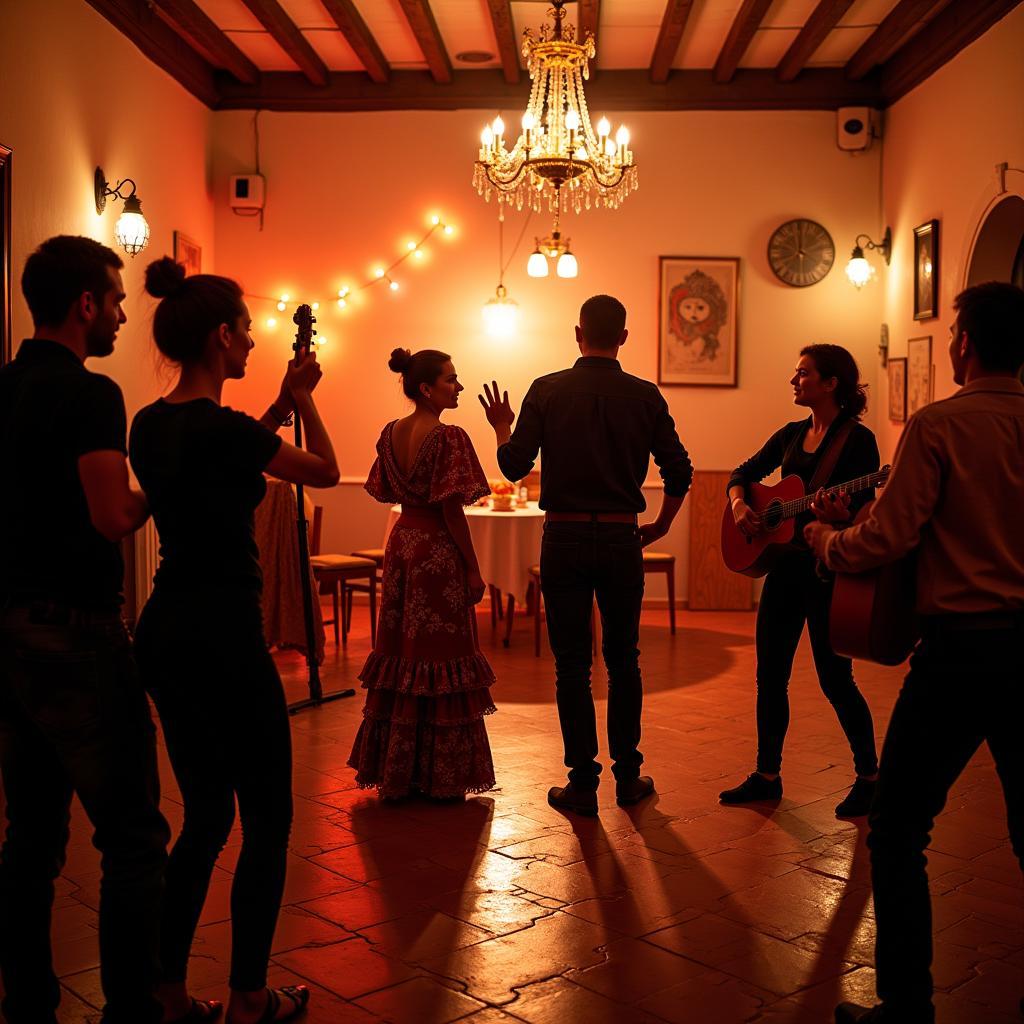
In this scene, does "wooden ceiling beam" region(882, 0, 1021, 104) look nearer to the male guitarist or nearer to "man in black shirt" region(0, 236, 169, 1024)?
the male guitarist

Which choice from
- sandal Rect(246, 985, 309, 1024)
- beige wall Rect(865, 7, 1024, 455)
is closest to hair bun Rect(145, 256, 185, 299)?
sandal Rect(246, 985, 309, 1024)

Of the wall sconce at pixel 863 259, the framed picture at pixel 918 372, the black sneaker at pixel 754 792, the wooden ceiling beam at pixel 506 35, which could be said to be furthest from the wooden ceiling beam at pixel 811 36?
the black sneaker at pixel 754 792

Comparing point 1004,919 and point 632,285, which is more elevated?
point 632,285

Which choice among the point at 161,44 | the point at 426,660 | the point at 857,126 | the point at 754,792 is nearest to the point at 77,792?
the point at 426,660

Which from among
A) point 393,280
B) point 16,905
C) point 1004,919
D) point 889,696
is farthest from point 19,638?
point 393,280

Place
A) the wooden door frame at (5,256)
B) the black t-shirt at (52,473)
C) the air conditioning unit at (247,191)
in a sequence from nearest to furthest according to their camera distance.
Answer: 1. the black t-shirt at (52,473)
2. the wooden door frame at (5,256)
3. the air conditioning unit at (247,191)

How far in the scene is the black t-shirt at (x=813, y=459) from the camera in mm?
3682

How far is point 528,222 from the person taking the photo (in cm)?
874

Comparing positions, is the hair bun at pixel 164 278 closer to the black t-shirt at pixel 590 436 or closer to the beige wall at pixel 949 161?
the black t-shirt at pixel 590 436

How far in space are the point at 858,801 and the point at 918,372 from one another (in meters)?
4.55

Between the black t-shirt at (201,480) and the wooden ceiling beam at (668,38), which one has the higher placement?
the wooden ceiling beam at (668,38)

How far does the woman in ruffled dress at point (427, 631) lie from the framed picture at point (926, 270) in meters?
4.52

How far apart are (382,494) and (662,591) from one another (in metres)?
4.98

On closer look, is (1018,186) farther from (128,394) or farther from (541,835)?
(128,394)
